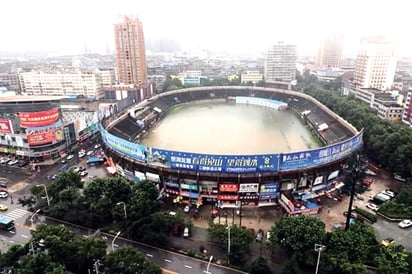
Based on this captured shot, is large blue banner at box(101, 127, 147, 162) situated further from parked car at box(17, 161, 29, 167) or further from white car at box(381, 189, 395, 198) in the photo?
white car at box(381, 189, 395, 198)

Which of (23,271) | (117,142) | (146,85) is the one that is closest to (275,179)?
(117,142)

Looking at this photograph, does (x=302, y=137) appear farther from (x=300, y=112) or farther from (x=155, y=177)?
(x=155, y=177)

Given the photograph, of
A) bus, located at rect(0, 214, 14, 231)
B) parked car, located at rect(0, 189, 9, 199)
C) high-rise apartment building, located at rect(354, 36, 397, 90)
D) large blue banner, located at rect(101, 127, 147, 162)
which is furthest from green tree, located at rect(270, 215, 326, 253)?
high-rise apartment building, located at rect(354, 36, 397, 90)

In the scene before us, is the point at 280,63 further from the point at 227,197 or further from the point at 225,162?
the point at 227,197

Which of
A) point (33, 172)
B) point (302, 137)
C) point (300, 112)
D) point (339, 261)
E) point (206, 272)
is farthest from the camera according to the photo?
point (300, 112)

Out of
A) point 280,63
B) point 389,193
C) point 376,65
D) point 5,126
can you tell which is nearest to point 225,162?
point 389,193

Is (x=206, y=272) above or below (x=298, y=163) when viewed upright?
below

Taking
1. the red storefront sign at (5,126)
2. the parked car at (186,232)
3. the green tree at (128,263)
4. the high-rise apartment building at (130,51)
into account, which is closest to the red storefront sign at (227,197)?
the parked car at (186,232)
